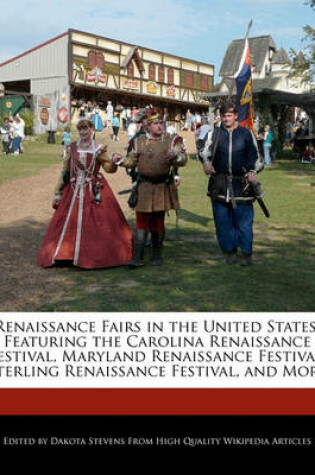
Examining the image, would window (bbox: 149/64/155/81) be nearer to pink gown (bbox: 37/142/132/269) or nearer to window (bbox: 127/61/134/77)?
window (bbox: 127/61/134/77)

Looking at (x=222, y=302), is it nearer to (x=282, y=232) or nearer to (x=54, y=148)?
(x=282, y=232)

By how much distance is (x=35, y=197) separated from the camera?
44.6 feet

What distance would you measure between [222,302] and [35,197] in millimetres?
9054

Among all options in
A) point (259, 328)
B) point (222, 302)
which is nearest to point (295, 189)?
point (222, 302)

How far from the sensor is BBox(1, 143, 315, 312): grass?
5.26 meters

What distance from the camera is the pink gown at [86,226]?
6.73 meters

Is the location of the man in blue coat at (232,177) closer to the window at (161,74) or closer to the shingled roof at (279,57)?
the window at (161,74)

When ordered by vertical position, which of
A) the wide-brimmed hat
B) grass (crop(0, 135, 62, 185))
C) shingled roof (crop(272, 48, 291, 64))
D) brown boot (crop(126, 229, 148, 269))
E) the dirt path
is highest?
shingled roof (crop(272, 48, 291, 64))

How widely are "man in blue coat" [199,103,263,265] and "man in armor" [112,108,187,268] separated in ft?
1.31

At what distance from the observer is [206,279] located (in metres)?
6.19

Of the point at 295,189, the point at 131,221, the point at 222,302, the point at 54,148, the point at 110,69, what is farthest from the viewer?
the point at 110,69

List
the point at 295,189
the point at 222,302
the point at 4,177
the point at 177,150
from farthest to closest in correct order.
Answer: the point at 4,177
the point at 295,189
the point at 177,150
the point at 222,302

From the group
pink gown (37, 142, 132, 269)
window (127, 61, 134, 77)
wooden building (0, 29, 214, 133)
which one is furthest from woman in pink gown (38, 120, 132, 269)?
window (127, 61, 134, 77)

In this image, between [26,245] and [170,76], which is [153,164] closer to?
[26,245]
